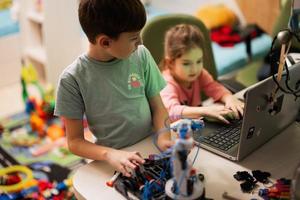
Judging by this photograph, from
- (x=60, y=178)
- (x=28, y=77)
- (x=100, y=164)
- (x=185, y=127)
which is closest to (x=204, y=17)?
(x=28, y=77)

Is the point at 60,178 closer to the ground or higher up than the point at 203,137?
closer to the ground

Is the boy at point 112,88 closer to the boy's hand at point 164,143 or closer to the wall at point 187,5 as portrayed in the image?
the boy's hand at point 164,143

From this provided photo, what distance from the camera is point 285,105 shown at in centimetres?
123

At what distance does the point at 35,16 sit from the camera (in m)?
3.18

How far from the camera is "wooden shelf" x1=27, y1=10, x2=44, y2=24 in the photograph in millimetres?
3127

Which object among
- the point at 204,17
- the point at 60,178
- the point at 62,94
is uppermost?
the point at 62,94

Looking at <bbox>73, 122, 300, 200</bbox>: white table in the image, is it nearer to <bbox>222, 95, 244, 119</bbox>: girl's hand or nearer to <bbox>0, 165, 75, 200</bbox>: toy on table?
<bbox>222, 95, 244, 119</bbox>: girl's hand

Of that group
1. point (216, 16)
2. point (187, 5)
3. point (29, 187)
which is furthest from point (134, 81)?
point (187, 5)

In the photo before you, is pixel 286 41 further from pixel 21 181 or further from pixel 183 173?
pixel 21 181

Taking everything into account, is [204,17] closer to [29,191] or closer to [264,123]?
[29,191]

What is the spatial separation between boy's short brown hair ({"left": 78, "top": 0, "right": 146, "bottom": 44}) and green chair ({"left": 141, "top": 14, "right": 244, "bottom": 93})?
67 cm

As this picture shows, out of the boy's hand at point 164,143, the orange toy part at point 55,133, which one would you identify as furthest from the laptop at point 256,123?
the orange toy part at point 55,133

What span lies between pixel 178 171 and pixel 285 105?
547mm

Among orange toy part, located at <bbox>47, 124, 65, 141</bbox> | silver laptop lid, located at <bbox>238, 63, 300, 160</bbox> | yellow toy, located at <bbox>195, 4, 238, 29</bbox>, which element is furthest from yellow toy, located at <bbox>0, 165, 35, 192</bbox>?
yellow toy, located at <bbox>195, 4, 238, 29</bbox>
